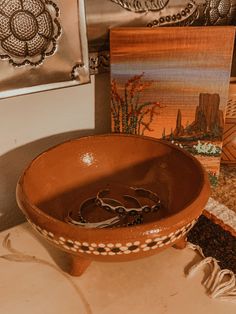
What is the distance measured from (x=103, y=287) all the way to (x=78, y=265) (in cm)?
5

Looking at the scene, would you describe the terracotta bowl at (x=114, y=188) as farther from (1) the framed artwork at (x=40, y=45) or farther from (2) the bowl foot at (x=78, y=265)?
(1) the framed artwork at (x=40, y=45)

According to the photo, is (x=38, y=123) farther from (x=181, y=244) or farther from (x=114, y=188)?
(x=181, y=244)

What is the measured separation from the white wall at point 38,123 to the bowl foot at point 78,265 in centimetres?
23

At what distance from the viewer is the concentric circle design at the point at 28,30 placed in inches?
23.8

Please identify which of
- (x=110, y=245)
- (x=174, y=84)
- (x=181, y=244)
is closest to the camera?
(x=110, y=245)

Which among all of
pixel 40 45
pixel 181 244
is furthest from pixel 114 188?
pixel 40 45

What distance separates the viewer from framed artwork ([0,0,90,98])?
2.01ft

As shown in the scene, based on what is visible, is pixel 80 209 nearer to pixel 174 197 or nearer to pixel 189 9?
pixel 174 197

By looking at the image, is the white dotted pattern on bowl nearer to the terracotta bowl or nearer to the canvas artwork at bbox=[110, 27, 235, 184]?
the terracotta bowl

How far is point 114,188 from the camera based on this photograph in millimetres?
704

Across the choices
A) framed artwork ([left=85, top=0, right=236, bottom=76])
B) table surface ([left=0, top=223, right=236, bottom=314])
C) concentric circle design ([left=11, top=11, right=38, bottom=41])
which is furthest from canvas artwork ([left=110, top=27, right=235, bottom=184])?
table surface ([left=0, top=223, right=236, bottom=314])

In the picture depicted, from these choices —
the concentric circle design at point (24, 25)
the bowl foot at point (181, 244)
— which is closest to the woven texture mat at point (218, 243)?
the bowl foot at point (181, 244)

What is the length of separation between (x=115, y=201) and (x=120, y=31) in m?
0.29

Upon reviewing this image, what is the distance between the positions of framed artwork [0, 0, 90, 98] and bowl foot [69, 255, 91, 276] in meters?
0.28
